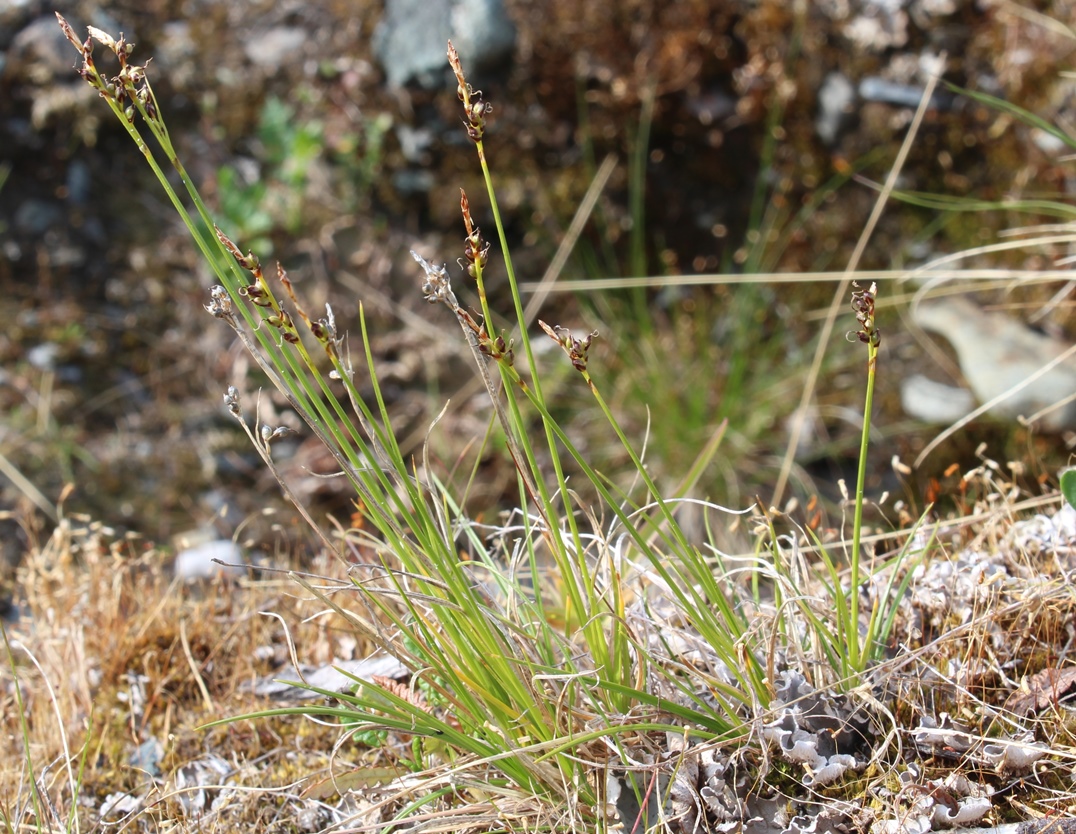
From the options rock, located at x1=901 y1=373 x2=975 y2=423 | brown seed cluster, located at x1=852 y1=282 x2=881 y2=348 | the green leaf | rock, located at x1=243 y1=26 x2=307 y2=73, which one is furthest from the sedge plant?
rock, located at x1=243 y1=26 x2=307 y2=73

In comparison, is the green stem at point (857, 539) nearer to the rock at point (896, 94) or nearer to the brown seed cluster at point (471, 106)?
the brown seed cluster at point (471, 106)

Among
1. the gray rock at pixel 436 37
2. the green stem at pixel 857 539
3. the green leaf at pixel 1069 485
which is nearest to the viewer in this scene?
the green stem at pixel 857 539

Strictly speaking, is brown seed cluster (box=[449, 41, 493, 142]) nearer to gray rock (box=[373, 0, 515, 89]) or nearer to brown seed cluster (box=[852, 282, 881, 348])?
brown seed cluster (box=[852, 282, 881, 348])

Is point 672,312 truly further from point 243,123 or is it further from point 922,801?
point 922,801

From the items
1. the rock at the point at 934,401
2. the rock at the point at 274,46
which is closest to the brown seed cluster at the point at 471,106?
the rock at the point at 934,401

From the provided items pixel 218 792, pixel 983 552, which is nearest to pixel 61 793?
pixel 218 792
